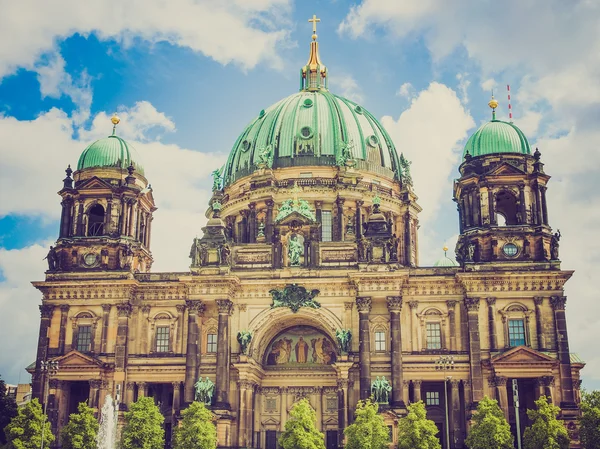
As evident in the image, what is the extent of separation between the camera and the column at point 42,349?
63.3 m

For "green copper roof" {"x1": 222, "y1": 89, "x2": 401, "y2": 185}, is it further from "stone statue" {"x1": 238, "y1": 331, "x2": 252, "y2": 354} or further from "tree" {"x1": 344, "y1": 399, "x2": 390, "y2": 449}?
"tree" {"x1": 344, "y1": 399, "x2": 390, "y2": 449}

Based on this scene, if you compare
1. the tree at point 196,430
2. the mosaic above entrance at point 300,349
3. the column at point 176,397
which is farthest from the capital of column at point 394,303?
the column at point 176,397

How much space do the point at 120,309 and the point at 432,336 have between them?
24.4 meters

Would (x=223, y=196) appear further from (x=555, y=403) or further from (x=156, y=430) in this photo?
(x=555, y=403)

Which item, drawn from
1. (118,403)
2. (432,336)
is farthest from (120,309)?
(432,336)

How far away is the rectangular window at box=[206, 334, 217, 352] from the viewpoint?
64.8m

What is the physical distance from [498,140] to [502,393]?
2051 cm

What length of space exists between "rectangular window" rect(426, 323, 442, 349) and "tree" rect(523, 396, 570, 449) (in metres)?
10.3

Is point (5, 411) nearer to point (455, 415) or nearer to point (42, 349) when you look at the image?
point (42, 349)

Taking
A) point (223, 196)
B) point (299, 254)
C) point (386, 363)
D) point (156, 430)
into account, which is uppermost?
point (223, 196)

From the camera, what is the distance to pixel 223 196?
80562 mm

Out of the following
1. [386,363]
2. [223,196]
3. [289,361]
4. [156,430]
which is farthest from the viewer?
[223,196]

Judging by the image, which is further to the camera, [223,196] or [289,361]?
[223,196]

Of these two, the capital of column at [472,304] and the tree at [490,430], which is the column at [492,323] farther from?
the tree at [490,430]
